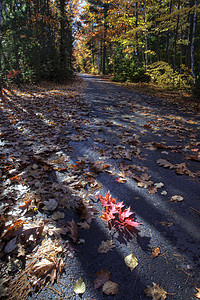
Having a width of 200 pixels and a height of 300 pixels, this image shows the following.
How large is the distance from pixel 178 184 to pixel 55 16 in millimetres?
19214

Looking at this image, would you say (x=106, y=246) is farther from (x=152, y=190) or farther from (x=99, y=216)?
(x=152, y=190)

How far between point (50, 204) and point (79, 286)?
910 mm

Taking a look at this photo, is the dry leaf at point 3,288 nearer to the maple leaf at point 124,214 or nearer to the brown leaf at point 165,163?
the maple leaf at point 124,214

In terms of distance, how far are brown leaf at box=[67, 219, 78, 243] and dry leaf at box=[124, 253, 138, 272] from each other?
48 centimetres

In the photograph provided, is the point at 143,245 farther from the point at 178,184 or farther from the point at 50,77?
A: the point at 50,77

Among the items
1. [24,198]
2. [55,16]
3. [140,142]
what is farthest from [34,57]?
[24,198]

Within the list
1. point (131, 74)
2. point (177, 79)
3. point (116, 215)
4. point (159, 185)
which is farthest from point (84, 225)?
point (131, 74)

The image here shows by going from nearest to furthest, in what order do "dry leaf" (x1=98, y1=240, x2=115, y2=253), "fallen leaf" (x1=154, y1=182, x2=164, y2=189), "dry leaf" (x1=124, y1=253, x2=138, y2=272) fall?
"dry leaf" (x1=124, y1=253, x2=138, y2=272) < "dry leaf" (x1=98, y1=240, x2=115, y2=253) < "fallen leaf" (x1=154, y1=182, x2=164, y2=189)

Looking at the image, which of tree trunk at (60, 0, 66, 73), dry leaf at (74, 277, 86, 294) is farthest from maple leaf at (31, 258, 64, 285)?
tree trunk at (60, 0, 66, 73)

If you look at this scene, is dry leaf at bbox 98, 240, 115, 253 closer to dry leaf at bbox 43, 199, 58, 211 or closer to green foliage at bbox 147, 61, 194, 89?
dry leaf at bbox 43, 199, 58, 211

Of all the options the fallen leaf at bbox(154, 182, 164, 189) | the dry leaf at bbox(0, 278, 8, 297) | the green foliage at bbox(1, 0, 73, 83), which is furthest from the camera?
the green foliage at bbox(1, 0, 73, 83)

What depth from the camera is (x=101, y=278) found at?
1.29 metres

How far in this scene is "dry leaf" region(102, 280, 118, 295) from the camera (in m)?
1.21

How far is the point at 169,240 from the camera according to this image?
5.23 feet
